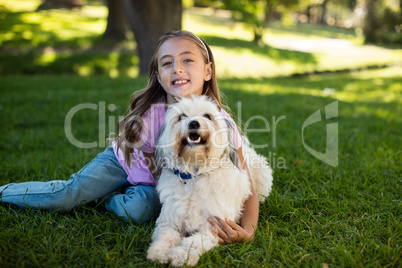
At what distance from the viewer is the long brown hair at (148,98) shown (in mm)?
2865

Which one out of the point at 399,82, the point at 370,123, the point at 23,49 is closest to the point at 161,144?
the point at 370,123

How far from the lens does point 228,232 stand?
2.37 metres

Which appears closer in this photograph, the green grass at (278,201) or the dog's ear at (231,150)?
the green grass at (278,201)

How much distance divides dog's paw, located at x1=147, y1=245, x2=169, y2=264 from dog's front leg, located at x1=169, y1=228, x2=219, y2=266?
0.13 ft

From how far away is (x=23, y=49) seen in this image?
14000 millimetres

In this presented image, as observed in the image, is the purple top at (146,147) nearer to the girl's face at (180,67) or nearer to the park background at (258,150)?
the girl's face at (180,67)

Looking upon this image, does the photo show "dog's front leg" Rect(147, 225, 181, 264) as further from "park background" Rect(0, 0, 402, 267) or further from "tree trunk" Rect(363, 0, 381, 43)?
"tree trunk" Rect(363, 0, 381, 43)

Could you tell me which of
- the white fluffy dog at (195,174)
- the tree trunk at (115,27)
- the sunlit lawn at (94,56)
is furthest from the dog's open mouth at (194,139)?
the tree trunk at (115,27)

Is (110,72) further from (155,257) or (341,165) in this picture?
(155,257)

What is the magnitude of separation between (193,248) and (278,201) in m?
1.12

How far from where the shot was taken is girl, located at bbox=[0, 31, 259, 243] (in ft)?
9.24

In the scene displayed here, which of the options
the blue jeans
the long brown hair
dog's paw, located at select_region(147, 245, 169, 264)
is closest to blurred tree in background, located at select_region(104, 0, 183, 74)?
the long brown hair

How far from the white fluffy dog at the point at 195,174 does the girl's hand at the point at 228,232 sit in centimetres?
4

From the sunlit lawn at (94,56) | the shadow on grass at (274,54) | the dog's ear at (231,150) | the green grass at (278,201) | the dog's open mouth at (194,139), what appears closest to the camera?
the green grass at (278,201)
